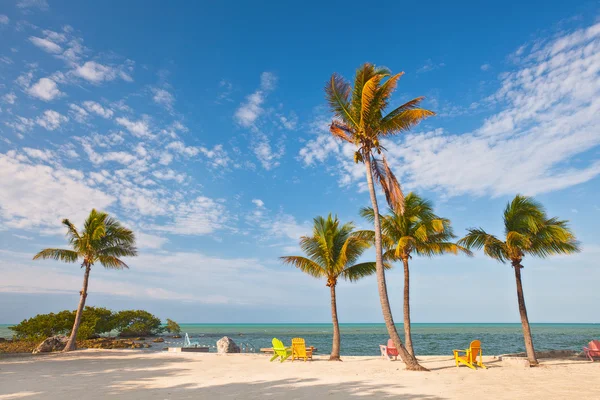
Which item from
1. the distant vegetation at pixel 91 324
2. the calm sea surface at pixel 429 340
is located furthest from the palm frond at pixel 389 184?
the distant vegetation at pixel 91 324

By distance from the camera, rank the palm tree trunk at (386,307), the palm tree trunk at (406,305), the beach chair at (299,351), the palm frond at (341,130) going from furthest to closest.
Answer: the beach chair at (299,351) < the palm frond at (341,130) < the palm tree trunk at (406,305) < the palm tree trunk at (386,307)

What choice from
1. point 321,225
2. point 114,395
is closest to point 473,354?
point 321,225

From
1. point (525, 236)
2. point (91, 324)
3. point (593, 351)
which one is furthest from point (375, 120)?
point (91, 324)

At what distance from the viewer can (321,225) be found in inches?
716

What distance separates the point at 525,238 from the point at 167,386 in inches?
536

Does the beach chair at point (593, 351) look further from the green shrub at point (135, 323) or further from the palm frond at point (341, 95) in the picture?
the green shrub at point (135, 323)

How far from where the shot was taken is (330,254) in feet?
57.6

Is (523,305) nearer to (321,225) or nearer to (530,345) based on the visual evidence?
(530,345)

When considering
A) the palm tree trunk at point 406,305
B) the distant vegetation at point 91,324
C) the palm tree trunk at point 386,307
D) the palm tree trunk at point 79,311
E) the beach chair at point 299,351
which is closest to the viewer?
the palm tree trunk at point 386,307

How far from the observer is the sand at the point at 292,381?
28.0 ft

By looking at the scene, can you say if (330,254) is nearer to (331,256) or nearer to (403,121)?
(331,256)

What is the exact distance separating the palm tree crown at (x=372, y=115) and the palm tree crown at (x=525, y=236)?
14.6 feet

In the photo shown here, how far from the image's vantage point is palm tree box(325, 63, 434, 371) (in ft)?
44.7

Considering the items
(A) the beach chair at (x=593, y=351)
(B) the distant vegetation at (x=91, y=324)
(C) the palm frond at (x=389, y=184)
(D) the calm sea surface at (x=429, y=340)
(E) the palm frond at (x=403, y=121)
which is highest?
(E) the palm frond at (x=403, y=121)
